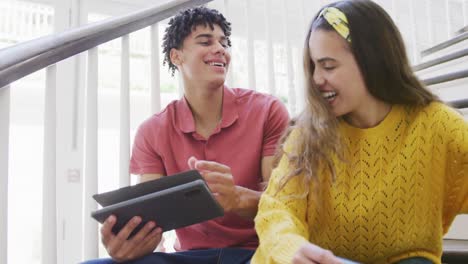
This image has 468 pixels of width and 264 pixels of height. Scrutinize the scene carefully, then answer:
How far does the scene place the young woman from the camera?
887mm

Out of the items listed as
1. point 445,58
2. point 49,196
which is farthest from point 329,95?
point 445,58

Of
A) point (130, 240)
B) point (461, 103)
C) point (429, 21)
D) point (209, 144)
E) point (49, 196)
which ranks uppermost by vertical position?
point (429, 21)

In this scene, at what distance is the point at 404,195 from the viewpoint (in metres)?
0.89

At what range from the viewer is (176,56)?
1419 mm

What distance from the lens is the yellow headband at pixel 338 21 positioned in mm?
933

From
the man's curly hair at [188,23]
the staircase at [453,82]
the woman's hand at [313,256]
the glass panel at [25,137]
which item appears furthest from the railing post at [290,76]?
the glass panel at [25,137]

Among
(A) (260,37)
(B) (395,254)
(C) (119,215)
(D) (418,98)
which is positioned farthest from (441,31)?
(C) (119,215)

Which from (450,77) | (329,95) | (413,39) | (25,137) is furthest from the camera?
(25,137)

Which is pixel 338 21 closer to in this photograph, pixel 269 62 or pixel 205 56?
pixel 205 56

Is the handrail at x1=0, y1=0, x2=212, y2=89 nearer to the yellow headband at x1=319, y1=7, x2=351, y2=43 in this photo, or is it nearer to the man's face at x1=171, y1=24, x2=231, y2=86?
the man's face at x1=171, y1=24, x2=231, y2=86

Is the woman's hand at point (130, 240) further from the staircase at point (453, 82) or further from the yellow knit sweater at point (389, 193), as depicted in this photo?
the staircase at point (453, 82)

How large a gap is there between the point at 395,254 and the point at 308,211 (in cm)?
20

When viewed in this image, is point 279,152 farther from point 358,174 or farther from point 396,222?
point 396,222

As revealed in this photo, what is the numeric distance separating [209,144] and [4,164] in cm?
53
